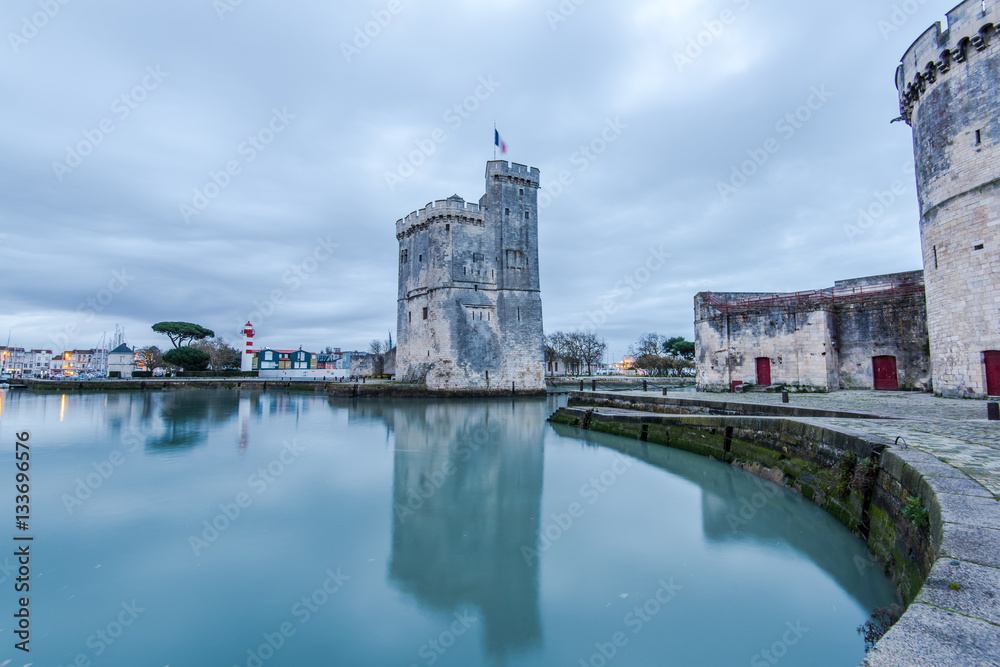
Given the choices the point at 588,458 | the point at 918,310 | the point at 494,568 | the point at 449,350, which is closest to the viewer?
the point at 494,568

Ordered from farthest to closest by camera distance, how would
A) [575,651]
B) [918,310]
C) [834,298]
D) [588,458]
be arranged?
[834,298] → [918,310] → [588,458] → [575,651]

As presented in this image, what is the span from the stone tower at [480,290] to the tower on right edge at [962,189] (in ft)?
68.7

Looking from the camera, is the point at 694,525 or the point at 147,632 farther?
the point at 694,525

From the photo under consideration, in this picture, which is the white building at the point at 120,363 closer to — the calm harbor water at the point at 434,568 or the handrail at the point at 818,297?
the calm harbor water at the point at 434,568

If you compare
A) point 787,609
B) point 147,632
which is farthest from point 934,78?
point 147,632

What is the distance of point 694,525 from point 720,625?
2.44 m

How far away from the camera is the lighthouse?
56.1m

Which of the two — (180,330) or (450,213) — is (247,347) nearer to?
(180,330)

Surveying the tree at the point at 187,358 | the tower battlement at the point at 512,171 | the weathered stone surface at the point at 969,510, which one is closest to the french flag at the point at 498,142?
the tower battlement at the point at 512,171

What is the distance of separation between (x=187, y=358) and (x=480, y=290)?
37798mm

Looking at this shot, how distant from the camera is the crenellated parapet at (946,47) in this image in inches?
425

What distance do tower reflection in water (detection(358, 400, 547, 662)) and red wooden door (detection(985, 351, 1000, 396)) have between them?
10.4 metres

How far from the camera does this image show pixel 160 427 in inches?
622

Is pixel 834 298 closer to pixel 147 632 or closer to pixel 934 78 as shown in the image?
pixel 934 78
